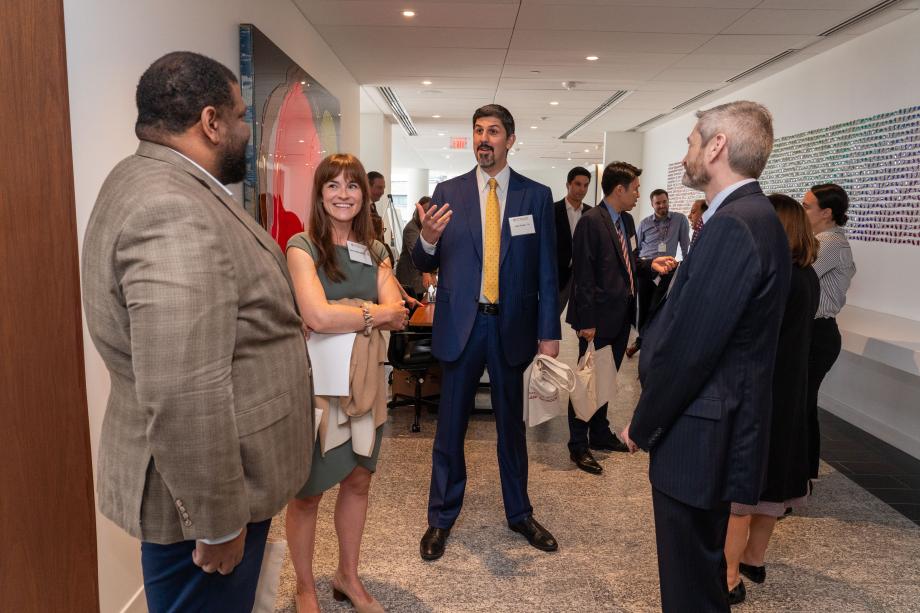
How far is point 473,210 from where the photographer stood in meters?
2.73

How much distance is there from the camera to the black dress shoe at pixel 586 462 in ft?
12.3

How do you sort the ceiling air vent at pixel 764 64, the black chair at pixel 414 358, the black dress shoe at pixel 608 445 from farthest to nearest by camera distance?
the ceiling air vent at pixel 764 64
the black chair at pixel 414 358
the black dress shoe at pixel 608 445

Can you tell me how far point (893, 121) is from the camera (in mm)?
4719

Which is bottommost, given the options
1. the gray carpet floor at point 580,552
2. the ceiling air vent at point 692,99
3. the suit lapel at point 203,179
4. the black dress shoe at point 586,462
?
the gray carpet floor at point 580,552

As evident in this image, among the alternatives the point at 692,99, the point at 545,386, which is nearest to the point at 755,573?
the point at 545,386

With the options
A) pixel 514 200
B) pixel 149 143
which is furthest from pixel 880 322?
pixel 149 143

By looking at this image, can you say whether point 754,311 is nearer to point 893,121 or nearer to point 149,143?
point 149,143

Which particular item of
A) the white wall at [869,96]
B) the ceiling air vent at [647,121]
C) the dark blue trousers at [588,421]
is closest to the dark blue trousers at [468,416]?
the dark blue trousers at [588,421]

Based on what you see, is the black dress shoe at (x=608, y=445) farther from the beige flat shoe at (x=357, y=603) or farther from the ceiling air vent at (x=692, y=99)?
the ceiling air vent at (x=692, y=99)

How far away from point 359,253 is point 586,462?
2.28m

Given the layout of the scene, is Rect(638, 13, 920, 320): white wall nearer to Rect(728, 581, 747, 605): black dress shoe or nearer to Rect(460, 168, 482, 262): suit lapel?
Rect(728, 581, 747, 605): black dress shoe

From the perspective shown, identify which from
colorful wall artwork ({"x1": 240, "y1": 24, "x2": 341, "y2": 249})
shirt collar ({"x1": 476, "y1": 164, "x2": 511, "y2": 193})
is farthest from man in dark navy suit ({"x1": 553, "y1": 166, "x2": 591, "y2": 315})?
colorful wall artwork ({"x1": 240, "y1": 24, "x2": 341, "y2": 249})

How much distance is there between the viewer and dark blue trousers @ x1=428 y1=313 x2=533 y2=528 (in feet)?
9.05

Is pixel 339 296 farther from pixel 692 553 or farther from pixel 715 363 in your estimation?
pixel 692 553
